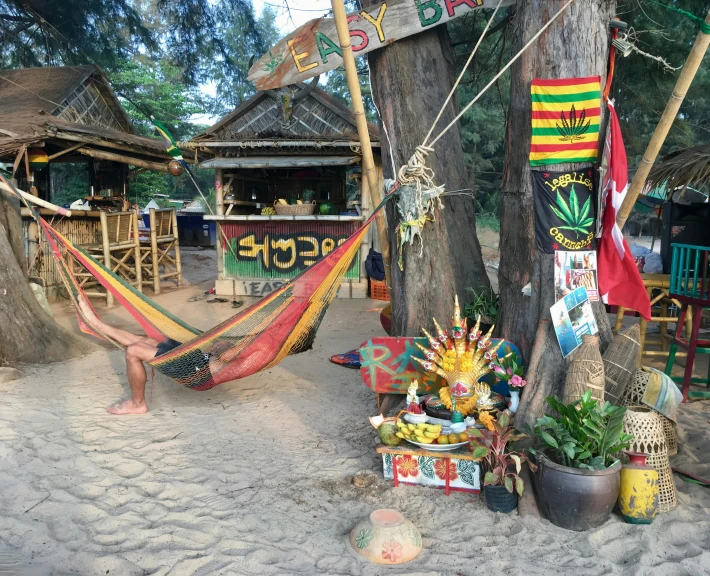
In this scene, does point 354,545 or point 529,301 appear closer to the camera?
point 354,545

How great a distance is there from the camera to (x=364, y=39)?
360 cm

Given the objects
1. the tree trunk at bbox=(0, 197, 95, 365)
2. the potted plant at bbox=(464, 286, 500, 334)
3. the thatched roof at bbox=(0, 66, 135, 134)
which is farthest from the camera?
the thatched roof at bbox=(0, 66, 135, 134)

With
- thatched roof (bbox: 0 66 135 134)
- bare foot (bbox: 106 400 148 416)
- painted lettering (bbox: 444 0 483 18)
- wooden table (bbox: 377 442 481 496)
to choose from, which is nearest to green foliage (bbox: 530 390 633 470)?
wooden table (bbox: 377 442 481 496)

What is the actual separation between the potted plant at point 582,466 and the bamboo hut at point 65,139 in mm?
6803

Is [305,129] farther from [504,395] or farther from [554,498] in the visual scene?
[554,498]

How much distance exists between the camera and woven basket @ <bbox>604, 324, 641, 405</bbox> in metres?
3.00

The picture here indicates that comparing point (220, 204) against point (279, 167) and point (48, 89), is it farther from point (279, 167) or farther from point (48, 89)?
point (48, 89)

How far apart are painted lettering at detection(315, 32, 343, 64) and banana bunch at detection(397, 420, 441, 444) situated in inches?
89.1

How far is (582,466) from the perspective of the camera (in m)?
2.48

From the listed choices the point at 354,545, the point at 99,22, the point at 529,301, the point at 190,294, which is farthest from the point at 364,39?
the point at 190,294

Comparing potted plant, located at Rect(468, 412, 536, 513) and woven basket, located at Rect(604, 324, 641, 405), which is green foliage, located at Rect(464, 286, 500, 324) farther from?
potted plant, located at Rect(468, 412, 536, 513)

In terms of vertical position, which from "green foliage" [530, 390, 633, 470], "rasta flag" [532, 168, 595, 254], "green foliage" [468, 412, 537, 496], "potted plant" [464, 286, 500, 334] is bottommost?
"green foliage" [468, 412, 537, 496]

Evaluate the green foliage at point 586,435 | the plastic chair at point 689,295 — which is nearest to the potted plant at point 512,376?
the green foliage at point 586,435

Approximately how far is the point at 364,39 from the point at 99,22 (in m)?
5.38
